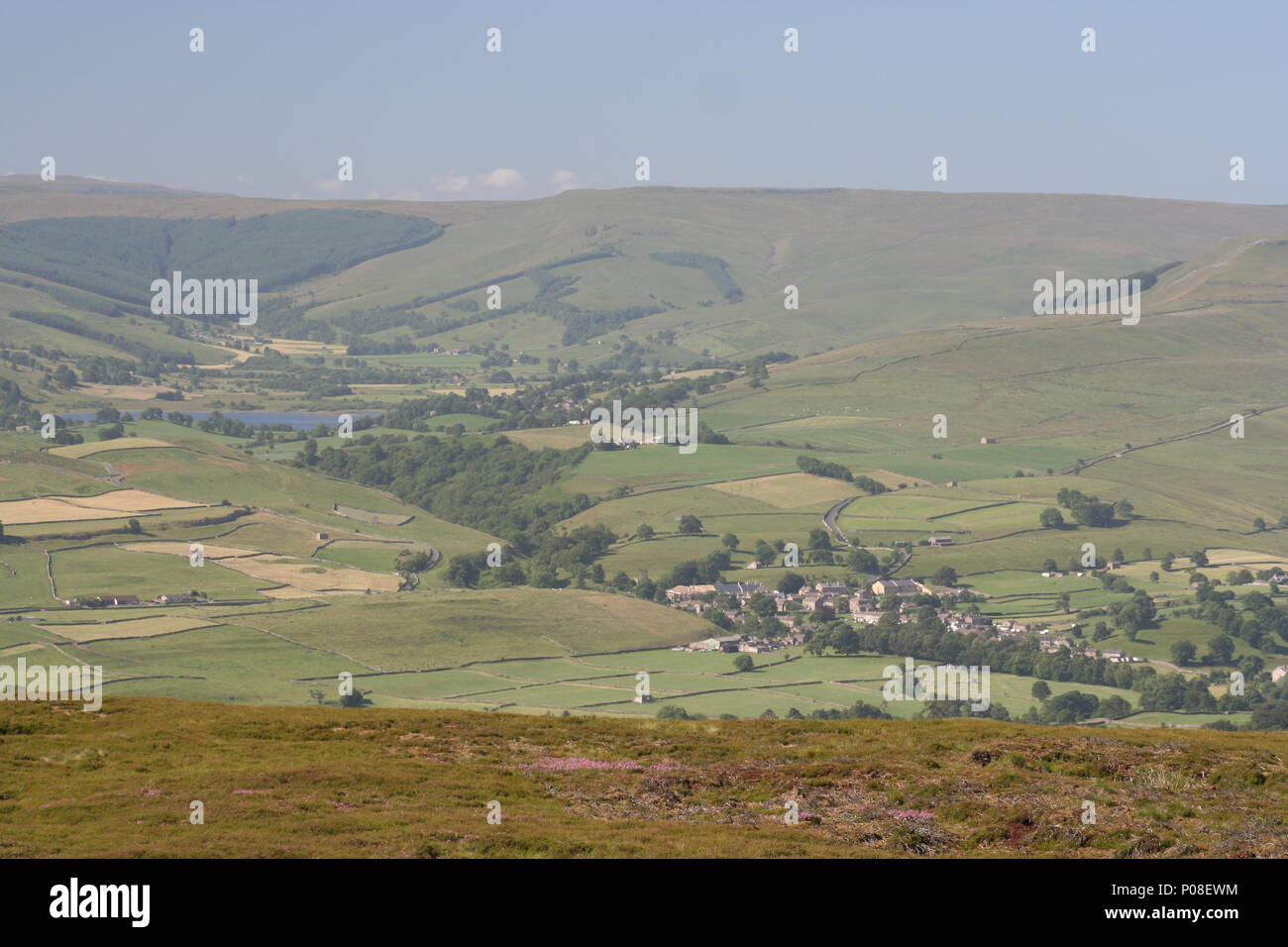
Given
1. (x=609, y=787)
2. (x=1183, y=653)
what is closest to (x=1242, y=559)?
(x=1183, y=653)

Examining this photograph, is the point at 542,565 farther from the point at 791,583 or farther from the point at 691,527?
the point at 791,583

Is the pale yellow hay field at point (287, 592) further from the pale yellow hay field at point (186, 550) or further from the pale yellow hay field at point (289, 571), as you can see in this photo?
the pale yellow hay field at point (186, 550)

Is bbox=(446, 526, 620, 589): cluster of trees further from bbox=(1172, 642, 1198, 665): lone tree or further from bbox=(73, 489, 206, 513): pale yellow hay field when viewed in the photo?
bbox=(1172, 642, 1198, 665): lone tree

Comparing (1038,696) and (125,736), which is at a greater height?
(125,736)

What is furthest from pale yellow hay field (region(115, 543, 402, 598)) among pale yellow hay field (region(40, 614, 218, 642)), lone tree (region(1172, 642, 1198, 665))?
lone tree (region(1172, 642, 1198, 665))
